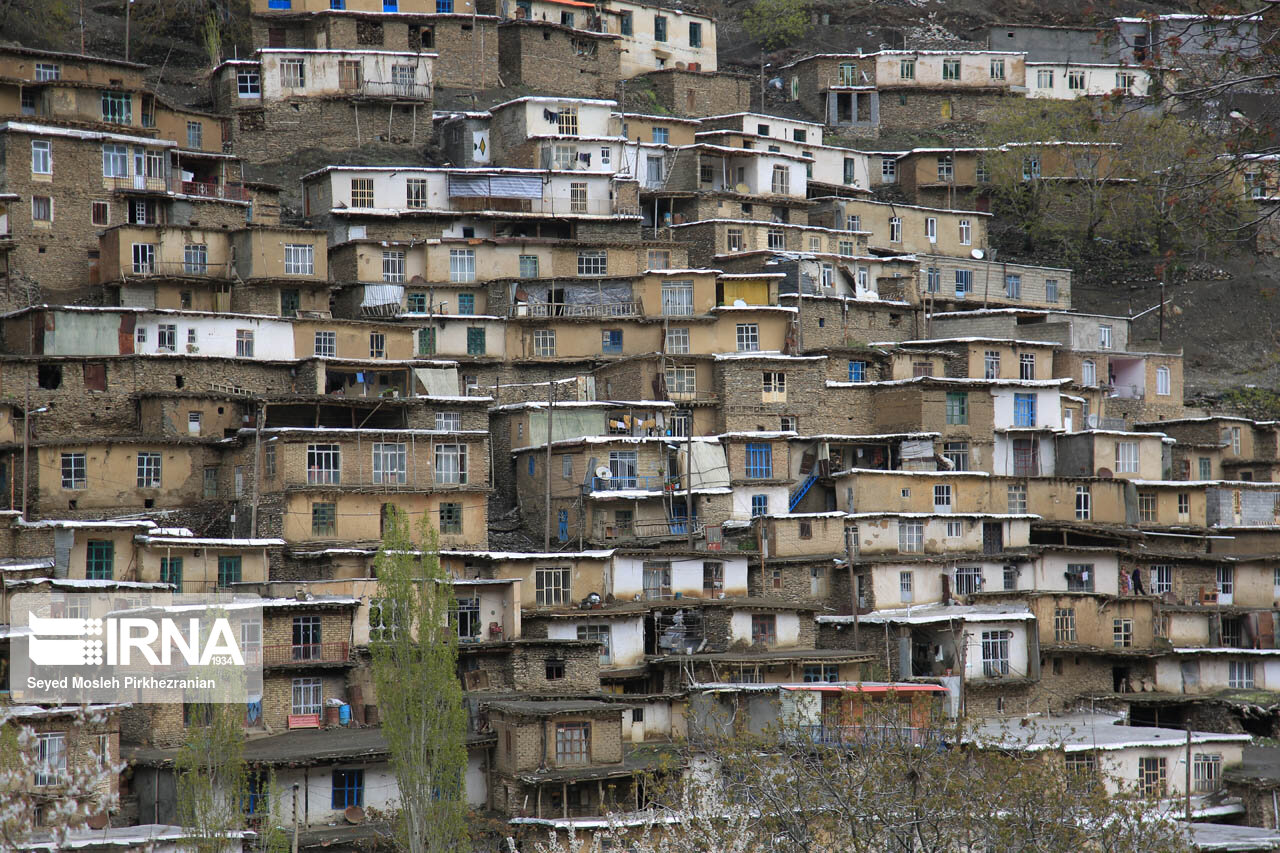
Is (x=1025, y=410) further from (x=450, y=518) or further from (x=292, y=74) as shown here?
(x=292, y=74)

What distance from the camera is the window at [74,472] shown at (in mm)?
44906

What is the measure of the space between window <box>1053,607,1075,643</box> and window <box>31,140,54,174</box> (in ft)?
113

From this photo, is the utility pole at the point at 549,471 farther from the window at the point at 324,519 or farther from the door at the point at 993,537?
the door at the point at 993,537

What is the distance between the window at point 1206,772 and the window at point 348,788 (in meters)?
20.1

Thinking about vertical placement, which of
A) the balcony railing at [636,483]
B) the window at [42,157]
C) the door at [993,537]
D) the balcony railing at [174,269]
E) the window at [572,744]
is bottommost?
the window at [572,744]

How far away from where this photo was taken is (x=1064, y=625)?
46812 millimetres

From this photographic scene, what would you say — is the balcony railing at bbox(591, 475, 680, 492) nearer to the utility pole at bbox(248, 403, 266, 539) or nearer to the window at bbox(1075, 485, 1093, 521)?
the utility pole at bbox(248, 403, 266, 539)

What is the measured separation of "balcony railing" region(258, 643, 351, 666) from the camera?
38094 millimetres

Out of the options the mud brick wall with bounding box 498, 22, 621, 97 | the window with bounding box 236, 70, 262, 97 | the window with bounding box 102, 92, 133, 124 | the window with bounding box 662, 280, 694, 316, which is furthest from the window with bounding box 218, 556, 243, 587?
the mud brick wall with bounding box 498, 22, 621, 97

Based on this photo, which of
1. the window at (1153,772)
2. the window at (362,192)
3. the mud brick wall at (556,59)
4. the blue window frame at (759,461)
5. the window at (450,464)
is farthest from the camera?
the mud brick wall at (556,59)

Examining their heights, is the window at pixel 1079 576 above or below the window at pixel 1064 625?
above

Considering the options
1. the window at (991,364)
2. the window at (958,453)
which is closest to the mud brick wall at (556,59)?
the window at (991,364)

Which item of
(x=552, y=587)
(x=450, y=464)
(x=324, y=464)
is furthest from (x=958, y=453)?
(x=324, y=464)

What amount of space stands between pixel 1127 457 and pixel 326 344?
26.3m
